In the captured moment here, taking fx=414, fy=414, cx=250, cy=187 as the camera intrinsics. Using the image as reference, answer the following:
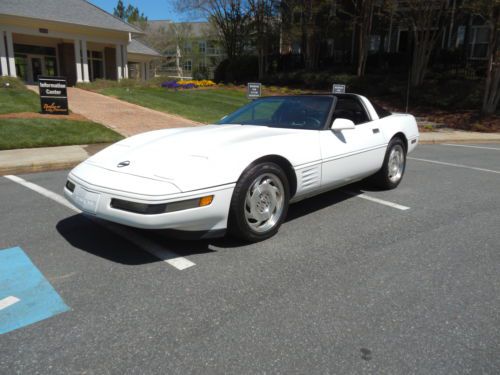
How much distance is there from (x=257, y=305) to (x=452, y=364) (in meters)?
1.18

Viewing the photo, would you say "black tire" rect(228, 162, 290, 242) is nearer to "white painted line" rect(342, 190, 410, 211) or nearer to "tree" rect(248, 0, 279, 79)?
"white painted line" rect(342, 190, 410, 211)

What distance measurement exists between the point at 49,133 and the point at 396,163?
7.97m

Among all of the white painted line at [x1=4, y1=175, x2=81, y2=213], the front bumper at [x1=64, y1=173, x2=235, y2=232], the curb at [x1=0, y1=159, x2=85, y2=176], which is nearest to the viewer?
the front bumper at [x1=64, y1=173, x2=235, y2=232]

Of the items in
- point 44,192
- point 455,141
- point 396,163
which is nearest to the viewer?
point 44,192

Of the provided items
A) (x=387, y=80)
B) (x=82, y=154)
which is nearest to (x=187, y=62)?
(x=387, y=80)

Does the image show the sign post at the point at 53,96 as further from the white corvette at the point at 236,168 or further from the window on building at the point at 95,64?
the window on building at the point at 95,64

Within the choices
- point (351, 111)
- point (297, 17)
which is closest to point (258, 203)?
point (351, 111)

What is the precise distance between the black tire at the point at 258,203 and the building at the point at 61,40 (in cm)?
2516

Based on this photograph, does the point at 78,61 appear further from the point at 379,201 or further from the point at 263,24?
the point at 379,201

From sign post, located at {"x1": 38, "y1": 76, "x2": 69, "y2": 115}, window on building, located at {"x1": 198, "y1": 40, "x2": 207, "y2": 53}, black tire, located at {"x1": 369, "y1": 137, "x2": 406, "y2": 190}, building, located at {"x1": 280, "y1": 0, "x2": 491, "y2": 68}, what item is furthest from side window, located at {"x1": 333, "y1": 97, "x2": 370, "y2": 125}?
window on building, located at {"x1": 198, "y1": 40, "x2": 207, "y2": 53}

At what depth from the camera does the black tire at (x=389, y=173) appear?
552 cm

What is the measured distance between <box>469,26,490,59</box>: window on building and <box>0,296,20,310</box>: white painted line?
97.6 ft

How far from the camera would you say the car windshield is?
15.1ft

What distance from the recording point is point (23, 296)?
284 cm
